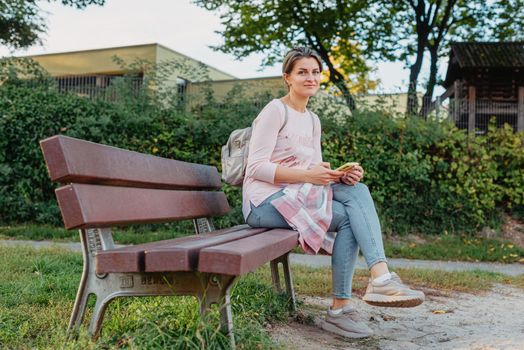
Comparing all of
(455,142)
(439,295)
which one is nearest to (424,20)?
(455,142)

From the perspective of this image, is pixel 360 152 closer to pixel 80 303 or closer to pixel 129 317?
pixel 129 317

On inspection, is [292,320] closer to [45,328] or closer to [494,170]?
[45,328]

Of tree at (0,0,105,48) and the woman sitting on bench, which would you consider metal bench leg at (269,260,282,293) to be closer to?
the woman sitting on bench

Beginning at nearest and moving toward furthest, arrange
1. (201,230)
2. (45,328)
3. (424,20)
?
(45,328) < (201,230) < (424,20)

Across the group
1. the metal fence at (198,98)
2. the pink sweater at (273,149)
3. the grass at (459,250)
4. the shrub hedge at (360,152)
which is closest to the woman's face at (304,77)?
the pink sweater at (273,149)

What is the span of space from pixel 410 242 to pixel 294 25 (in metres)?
12.0

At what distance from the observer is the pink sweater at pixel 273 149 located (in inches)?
132

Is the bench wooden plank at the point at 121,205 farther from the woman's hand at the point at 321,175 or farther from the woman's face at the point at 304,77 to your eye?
the woman's face at the point at 304,77

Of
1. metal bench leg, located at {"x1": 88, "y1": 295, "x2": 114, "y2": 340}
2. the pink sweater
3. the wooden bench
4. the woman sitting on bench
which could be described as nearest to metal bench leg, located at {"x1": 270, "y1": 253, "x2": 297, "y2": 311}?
the woman sitting on bench

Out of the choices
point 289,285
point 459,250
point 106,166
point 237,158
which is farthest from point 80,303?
point 459,250

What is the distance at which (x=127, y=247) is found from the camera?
90.6 inches

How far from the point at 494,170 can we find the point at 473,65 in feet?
28.1

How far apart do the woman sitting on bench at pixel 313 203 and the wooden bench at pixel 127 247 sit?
341mm

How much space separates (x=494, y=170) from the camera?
29.1ft
